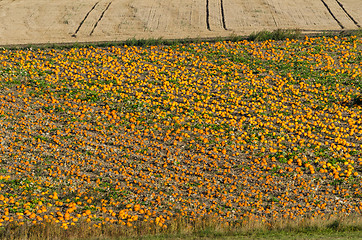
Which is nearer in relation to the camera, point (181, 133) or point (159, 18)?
point (181, 133)

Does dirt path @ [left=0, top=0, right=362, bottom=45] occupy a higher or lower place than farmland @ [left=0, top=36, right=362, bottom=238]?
higher

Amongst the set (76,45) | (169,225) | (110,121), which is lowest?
(169,225)

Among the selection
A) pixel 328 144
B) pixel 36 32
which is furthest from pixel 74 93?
pixel 328 144

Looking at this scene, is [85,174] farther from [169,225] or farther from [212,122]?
[212,122]

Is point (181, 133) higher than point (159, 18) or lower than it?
lower
